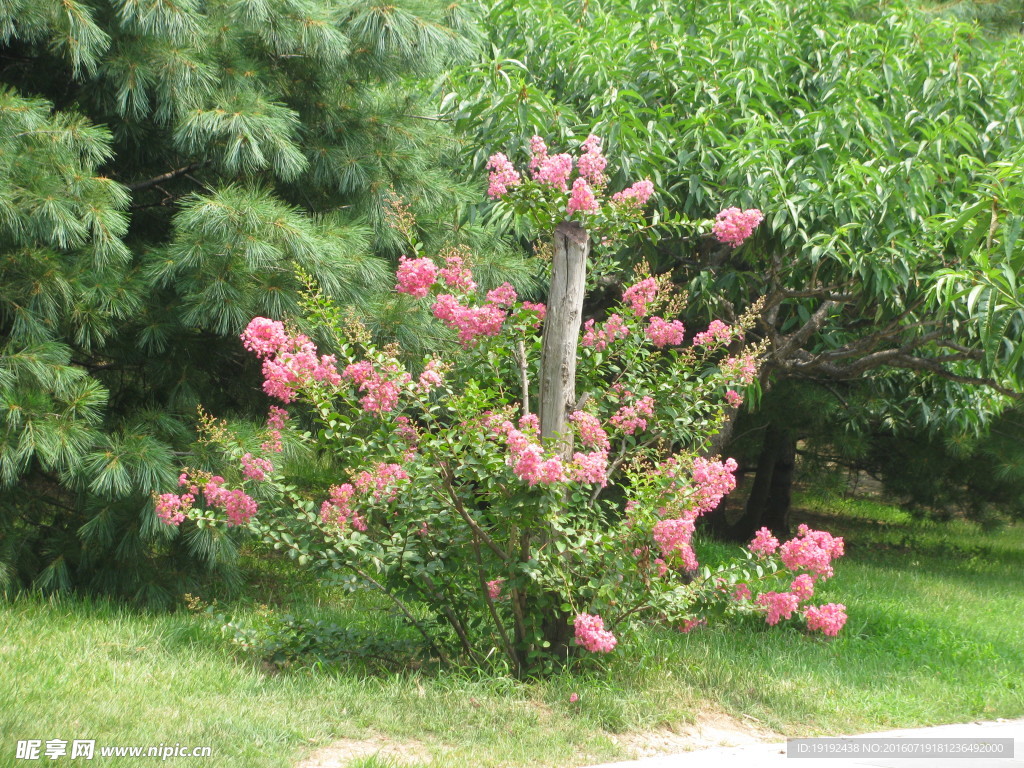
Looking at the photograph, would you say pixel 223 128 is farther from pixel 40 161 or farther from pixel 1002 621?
pixel 1002 621

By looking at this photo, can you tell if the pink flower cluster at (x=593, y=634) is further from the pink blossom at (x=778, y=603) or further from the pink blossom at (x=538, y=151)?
the pink blossom at (x=538, y=151)

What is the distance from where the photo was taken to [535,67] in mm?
6742

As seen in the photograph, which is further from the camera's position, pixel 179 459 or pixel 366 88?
pixel 366 88

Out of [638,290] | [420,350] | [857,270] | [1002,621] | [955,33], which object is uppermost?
[955,33]

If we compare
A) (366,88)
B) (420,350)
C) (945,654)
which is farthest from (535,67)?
(945,654)

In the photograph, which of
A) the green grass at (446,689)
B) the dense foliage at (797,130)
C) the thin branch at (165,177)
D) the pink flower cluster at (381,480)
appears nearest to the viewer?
the green grass at (446,689)

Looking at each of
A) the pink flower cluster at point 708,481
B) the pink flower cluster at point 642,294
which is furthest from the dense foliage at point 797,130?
the pink flower cluster at point 708,481

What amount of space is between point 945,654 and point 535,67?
478 centimetres

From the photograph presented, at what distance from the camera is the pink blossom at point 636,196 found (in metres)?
4.43

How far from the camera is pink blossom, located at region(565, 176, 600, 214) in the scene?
435 centimetres

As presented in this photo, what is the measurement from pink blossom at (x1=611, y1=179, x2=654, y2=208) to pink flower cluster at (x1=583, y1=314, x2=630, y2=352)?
0.56 metres

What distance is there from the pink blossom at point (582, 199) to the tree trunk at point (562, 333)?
0.13m

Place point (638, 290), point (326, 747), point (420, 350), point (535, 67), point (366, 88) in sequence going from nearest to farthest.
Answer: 1. point (326, 747)
2. point (638, 290)
3. point (420, 350)
4. point (366, 88)
5. point (535, 67)

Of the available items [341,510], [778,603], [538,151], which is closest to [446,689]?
[341,510]
